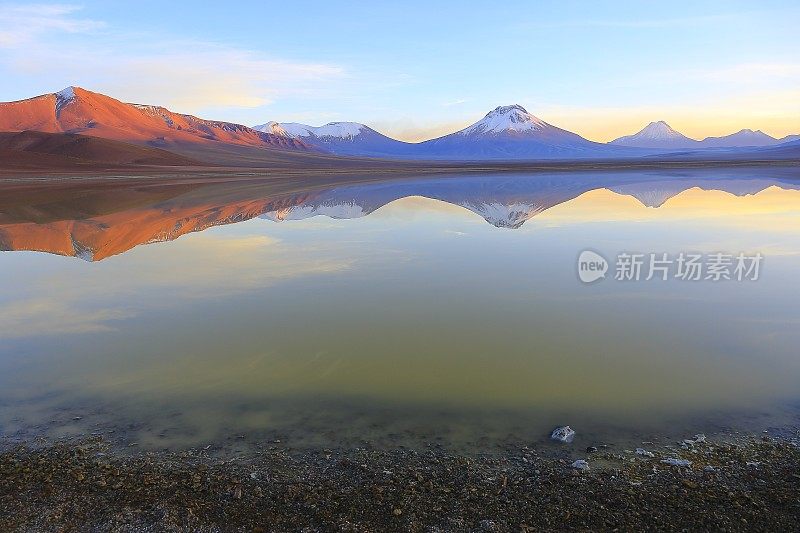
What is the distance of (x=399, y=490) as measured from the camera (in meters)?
4.02

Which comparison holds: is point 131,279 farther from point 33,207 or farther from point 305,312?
point 33,207

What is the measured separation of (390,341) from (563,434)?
2.85 meters

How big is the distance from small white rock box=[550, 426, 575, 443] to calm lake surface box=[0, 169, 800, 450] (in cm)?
9

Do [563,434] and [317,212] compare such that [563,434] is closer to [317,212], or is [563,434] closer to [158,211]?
[317,212]

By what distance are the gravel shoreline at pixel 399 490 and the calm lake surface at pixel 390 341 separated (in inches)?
13.1

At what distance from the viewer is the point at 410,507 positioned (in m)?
3.83

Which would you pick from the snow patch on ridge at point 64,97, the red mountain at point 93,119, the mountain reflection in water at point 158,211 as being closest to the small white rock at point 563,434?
the mountain reflection in water at point 158,211

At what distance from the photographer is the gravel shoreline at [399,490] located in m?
3.69

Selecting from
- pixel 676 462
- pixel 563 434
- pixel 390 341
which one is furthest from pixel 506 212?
pixel 676 462

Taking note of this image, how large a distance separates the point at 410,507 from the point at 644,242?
12159 mm

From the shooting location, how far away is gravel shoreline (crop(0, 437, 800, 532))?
3688 mm

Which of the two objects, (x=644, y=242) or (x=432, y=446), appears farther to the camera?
(x=644, y=242)

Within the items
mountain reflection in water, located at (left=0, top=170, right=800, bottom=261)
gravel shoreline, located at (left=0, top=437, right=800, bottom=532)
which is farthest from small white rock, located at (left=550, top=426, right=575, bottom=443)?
mountain reflection in water, located at (left=0, top=170, right=800, bottom=261)

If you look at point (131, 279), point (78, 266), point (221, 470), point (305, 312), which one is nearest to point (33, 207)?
point (78, 266)
